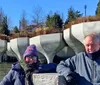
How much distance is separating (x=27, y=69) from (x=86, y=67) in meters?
0.68

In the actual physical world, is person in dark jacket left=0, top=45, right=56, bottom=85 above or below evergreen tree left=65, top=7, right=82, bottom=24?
below

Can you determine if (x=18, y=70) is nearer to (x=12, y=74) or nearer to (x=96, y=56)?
(x=12, y=74)

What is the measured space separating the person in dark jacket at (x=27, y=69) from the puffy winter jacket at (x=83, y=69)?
317mm

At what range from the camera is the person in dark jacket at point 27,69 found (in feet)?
12.1

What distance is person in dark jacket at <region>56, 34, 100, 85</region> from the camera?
335cm

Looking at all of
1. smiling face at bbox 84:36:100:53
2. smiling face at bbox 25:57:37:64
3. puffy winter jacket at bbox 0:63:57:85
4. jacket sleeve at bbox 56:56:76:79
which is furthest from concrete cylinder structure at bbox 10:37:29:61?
smiling face at bbox 84:36:100:53

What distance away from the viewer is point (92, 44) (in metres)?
3.39

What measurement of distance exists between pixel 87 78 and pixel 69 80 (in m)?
0.19

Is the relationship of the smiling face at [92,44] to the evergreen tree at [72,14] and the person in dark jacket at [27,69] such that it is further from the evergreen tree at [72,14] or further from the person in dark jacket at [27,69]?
the evergreen tree at [72,14]

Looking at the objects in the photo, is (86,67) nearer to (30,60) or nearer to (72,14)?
(30,60)

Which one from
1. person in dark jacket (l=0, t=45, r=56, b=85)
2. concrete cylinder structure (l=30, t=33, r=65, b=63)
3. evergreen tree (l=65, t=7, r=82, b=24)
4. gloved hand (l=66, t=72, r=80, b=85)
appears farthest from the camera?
evergreen tree (l=65, t=7, r=82, b=24)

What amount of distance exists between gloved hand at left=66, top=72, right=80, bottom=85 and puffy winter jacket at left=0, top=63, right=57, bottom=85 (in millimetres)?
475

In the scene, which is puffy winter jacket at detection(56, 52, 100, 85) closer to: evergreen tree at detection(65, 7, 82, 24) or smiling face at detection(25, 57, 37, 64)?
smiling face at detection(25, 57, 37, 64)

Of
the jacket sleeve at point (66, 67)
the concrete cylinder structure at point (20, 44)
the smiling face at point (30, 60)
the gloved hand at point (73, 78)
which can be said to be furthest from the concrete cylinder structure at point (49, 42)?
the gloved hand at point (73, 78)
